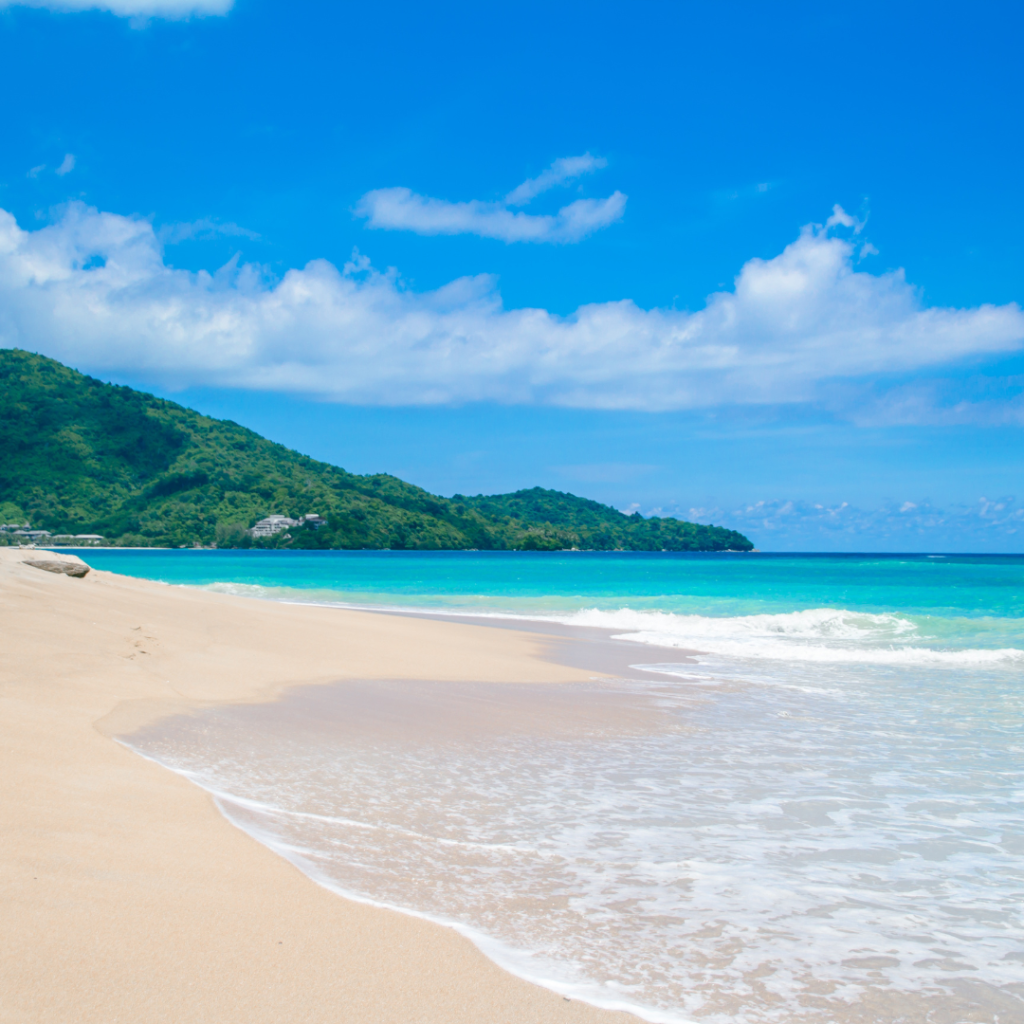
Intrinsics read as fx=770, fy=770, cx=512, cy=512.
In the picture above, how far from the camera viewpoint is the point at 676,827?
488 cm

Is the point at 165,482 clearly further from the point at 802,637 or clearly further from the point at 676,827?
the point at 676,827

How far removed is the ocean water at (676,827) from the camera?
124 inches

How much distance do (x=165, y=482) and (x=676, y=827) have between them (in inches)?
5289

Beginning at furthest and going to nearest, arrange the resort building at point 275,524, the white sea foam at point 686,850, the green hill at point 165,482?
the resort building at point 275,524 → the green hill at point 165,482 → the white sea foam at point 686,850

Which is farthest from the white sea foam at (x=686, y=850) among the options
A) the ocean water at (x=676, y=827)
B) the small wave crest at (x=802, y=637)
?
the small wave crest at (x=802, y=637)

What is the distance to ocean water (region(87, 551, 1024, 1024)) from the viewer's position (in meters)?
3.15

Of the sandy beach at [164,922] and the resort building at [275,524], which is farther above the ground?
the resort building at [275,524]

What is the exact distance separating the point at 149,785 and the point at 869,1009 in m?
4.24

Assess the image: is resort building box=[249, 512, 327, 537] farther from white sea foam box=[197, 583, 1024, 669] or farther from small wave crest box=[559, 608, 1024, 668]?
small wave crest box=[559, 608, 1024, 668]

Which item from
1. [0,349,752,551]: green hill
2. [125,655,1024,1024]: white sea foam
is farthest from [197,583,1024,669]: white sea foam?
[0,349,752,551]: green hill

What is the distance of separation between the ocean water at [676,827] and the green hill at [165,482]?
367 feet

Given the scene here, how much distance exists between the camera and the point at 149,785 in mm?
4988

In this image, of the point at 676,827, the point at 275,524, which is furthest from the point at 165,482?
the point at 676,827

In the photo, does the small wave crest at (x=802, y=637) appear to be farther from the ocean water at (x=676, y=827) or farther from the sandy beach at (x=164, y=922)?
the sandy beach at (x=164, y=922)
